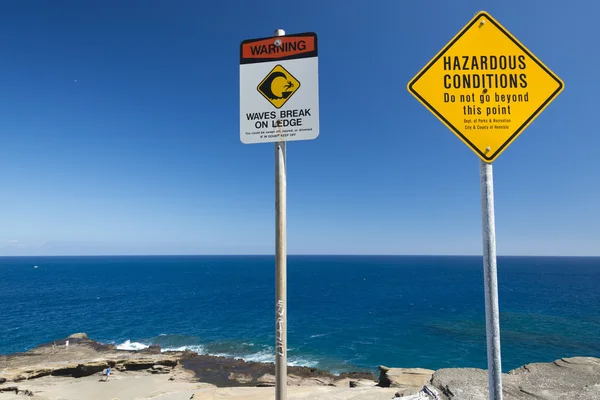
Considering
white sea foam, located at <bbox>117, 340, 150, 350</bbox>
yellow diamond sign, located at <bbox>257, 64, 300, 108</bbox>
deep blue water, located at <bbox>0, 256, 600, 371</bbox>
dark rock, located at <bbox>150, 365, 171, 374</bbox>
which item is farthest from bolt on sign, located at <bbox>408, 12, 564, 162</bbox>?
white sea foam, located at <bbox>117, 340, 150, 350</bbox>

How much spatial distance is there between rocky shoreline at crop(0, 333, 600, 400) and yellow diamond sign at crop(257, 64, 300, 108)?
6.79 metres

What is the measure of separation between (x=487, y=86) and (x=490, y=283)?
1.55 metres

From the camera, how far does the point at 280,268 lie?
2.88 meters

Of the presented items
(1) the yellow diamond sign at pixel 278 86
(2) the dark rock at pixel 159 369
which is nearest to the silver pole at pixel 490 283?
A: (1) the yellow diamond sign at pixel 278 86

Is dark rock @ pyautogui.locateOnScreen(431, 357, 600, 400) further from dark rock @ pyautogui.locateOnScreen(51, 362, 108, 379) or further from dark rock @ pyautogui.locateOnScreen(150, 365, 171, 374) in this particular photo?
dark rock @ pyautogui.locateOnScreen(51, 362, 108, 379)

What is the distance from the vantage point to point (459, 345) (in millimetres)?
37031

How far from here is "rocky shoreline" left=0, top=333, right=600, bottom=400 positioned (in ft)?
22.4

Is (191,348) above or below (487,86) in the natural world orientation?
below

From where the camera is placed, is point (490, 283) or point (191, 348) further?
point (191, 348)

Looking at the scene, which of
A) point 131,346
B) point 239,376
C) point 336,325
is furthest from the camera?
point 336,325

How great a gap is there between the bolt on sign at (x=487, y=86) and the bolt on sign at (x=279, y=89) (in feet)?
A: 3.49

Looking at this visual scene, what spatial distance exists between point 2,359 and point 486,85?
4712 centimetres

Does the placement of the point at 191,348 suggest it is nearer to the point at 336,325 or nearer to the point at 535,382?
the point at 336,325

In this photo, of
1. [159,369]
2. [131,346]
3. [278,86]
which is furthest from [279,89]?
[131,346]
